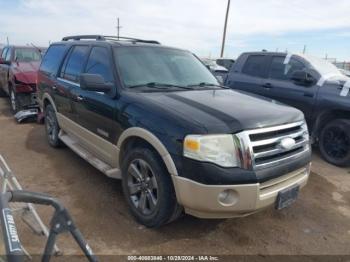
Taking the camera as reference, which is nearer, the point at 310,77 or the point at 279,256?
the point at 279,256

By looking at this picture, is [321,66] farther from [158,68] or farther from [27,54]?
[27,54]


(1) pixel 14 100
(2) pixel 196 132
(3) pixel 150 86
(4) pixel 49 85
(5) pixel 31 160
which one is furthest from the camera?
(1) pixel 14 100

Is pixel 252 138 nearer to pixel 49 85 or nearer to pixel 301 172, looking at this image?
pixel 301 172

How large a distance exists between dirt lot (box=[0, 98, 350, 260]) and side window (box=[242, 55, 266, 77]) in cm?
280

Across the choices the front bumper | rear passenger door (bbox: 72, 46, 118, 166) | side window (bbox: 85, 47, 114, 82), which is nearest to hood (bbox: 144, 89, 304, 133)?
the front bumper

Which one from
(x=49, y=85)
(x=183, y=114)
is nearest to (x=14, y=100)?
(x=49, y=85)

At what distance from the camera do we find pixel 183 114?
299cm

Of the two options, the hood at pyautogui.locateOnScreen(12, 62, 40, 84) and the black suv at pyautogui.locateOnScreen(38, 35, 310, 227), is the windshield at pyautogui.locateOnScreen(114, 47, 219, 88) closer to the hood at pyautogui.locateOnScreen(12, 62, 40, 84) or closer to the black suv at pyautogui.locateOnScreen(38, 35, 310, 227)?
the black suv at pyautogui.locateOnScreen(38, 35, 310, 227)

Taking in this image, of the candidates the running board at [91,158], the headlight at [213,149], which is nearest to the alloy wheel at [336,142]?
the headlight at [213,149]

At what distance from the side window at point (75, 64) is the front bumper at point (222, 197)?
8.55 feet

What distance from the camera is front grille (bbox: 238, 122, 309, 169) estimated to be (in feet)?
9.30

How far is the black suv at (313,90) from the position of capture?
5.62m

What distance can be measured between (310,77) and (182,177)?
4289 mm

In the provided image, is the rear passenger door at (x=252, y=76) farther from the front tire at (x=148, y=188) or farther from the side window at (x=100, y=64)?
the front tire at (x=148, y=188)
